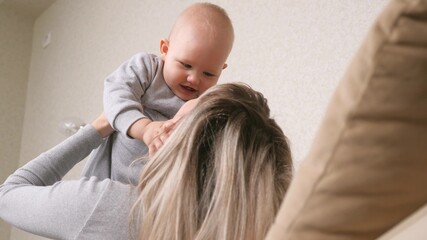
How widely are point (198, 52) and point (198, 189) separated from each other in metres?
0.49

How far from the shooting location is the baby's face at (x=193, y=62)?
3.67 ft

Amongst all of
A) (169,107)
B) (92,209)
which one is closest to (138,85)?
(169,107)

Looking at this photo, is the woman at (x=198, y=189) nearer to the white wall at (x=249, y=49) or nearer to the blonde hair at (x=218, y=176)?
the blonde hair at (x=218, y=176)

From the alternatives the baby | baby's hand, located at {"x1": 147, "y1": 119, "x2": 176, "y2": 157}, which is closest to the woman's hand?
the baby

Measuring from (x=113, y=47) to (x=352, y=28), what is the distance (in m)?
1.42

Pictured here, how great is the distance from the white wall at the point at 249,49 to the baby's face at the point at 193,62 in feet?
1.04

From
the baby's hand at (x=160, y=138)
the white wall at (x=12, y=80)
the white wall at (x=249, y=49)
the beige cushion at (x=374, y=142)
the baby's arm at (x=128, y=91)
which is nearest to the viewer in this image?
the beige cushion at (x=374, y=142)

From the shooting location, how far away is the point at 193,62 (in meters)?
1.12

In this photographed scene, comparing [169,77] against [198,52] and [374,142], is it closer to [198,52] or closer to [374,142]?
[198,52]

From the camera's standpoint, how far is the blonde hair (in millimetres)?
669

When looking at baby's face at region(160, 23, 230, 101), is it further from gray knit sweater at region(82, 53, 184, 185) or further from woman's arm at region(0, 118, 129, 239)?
woman's arm at region(0, 118, 129, 239)

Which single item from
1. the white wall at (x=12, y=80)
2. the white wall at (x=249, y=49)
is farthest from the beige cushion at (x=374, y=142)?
the white wall at (x=12, y=80)

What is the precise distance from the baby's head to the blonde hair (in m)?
0.37

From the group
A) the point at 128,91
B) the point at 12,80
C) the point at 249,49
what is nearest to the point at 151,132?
the point at 128,91
